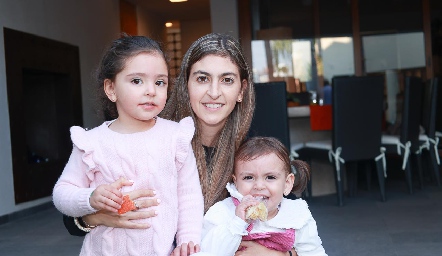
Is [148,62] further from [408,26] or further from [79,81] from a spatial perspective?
[408,26]

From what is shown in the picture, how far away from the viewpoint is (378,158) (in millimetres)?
5844

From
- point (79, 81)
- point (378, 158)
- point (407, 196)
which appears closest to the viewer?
point (378, 158)

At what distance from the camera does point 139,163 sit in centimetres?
184

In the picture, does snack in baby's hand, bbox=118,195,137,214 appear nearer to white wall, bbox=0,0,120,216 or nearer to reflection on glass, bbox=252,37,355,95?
white wall, bbox=0,0,120,216

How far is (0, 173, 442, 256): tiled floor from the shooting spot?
4246mm

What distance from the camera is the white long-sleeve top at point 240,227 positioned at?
1853mm

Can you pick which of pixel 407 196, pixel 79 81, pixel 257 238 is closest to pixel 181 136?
pixel 257 238

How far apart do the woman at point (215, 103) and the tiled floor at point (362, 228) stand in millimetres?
2036

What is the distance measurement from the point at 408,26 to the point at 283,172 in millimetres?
8006

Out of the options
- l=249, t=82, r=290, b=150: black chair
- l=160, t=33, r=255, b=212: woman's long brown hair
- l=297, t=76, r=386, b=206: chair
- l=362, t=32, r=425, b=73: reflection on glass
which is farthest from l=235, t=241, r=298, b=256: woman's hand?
l=362, t=32, r=425, b=73: reflection on glass

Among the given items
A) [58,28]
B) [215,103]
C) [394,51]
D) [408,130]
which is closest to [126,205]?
[215,103]

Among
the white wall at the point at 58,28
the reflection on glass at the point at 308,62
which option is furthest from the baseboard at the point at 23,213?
the reflection on glass at the point at 308,62

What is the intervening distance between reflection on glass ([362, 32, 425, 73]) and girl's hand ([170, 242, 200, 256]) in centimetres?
804

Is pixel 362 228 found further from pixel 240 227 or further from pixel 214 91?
pixel 240 227
